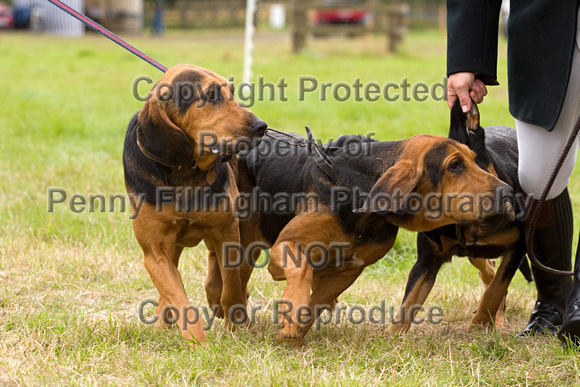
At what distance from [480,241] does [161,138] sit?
1.68 m

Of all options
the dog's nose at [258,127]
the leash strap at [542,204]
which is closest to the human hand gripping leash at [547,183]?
the leash strap at [542,204]

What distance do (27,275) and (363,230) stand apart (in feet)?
7.84

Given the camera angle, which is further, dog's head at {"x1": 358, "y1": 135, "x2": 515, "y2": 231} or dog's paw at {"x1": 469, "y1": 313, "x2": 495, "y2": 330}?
dog's paw at {"x1": 469, "y1": 313, "x2": 495, "y2": 330}

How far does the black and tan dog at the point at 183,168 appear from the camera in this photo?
375cm

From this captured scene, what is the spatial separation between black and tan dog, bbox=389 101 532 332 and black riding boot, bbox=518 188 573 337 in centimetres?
23

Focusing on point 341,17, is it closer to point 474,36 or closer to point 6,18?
point 6,18

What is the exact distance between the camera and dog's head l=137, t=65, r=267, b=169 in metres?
3.73

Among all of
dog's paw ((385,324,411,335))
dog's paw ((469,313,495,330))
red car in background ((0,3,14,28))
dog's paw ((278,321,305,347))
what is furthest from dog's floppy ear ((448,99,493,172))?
red car in background ((0,3,14,28))

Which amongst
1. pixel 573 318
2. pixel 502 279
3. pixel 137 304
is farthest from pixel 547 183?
pixel 137 304

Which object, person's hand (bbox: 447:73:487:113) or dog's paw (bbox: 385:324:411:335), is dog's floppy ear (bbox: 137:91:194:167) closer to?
person's hand (bbox: 447:73:487:113)

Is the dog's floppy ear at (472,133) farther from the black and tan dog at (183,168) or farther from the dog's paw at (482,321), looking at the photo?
the black and tan dog at (183,168)

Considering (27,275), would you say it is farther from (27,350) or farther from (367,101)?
(367,101)

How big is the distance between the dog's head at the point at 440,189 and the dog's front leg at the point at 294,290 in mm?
440

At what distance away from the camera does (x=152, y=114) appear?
12.4ft
